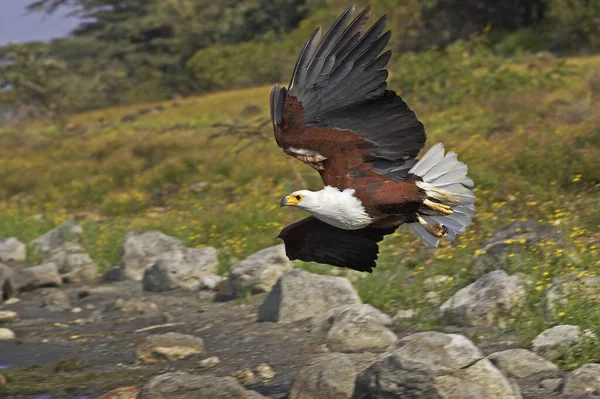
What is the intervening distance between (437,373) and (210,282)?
443 cm

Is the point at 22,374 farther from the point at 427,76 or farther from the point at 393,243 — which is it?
the point at 427,76

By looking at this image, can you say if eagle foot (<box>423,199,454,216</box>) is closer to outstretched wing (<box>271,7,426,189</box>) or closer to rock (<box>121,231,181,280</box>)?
outstretched wing (<box>271,7,426,189</box>)

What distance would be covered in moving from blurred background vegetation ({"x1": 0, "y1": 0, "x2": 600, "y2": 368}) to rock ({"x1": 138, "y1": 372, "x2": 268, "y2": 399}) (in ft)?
5.69

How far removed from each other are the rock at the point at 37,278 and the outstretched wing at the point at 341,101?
5.67 meters

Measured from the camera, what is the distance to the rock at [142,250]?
10109mm

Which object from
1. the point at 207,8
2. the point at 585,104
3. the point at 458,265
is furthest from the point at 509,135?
the point at 207,8

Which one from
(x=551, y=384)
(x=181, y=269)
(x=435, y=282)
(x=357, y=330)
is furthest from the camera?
(x=181, y=269)

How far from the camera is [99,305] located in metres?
9.10

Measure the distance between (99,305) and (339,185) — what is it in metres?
4.46

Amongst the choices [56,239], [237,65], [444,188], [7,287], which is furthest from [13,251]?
[237,65]

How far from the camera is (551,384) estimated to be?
16.5 feet

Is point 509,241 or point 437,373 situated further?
point 509,241

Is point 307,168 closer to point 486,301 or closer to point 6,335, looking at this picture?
point 6,335

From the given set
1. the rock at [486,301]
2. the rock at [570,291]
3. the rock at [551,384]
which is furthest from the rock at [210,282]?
the rock at [551,384]
